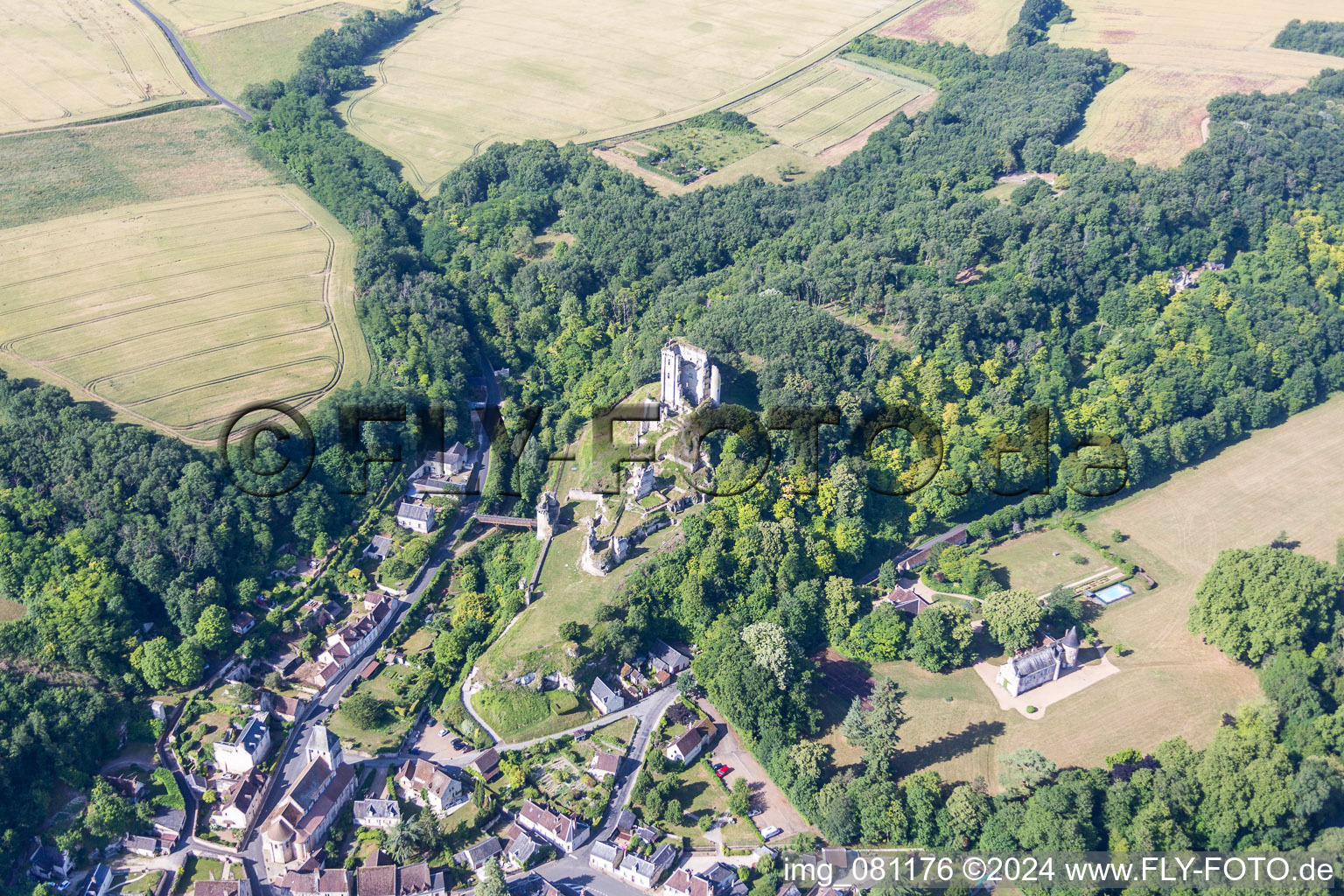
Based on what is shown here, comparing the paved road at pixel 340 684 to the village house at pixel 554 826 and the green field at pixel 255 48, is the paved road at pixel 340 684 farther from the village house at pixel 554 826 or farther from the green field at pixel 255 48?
the green field at pixel 255 48

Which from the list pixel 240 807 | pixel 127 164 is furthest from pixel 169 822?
pixel 127 164

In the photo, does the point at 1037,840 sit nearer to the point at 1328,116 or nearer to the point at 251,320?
the point at 251,320

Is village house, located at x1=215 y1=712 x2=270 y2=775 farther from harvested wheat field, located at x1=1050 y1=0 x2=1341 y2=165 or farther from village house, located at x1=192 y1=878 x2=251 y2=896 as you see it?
harvested wheat field, located at x1=1050 y1=0 x2=1341 y2=165

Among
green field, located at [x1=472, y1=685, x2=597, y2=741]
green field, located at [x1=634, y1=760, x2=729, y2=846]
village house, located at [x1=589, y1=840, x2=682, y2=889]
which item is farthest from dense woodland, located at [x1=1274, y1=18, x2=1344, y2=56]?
village house, located at [x1=589, y1=840, x2=682, y2=889]

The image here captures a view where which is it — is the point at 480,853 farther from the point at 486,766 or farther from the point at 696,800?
the point at 696,800

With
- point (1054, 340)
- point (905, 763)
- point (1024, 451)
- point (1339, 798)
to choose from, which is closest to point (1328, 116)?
point (1054, 340)

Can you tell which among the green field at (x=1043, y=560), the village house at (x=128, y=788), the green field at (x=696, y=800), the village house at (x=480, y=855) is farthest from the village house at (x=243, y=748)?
the green field at (x=1043, y=560)
